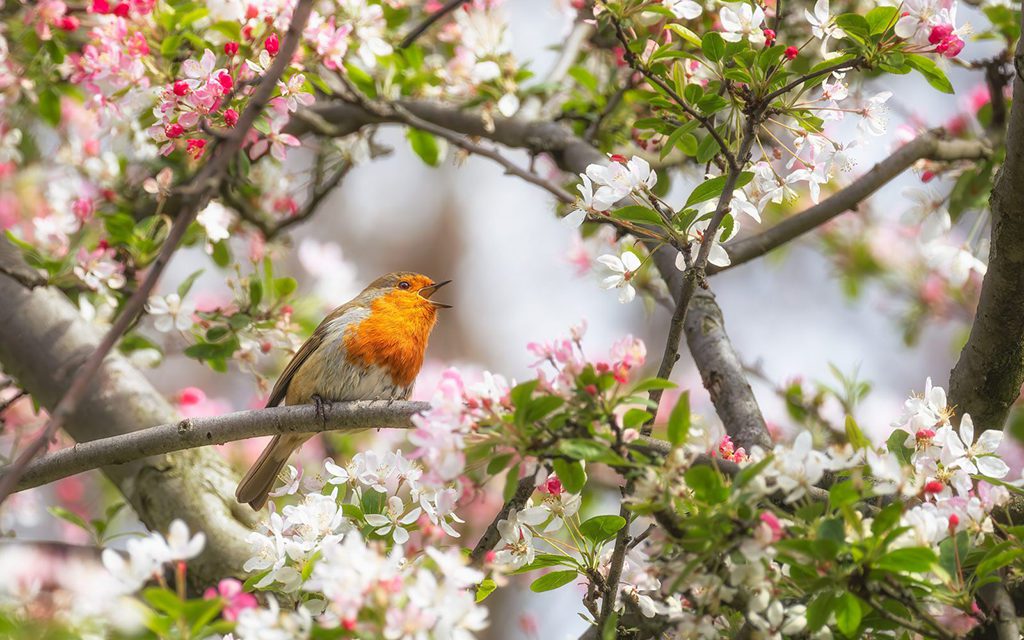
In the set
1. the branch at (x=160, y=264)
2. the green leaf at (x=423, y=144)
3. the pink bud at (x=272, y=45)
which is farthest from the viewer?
the green leaf at (x=423, y=144)

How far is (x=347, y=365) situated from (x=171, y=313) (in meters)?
0.84

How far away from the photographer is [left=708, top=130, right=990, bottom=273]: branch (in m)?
3.99

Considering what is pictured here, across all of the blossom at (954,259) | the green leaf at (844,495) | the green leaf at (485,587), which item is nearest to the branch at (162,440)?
the green leaf at (485,587)

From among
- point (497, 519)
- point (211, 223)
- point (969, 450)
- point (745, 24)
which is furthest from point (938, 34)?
point (211, 223)

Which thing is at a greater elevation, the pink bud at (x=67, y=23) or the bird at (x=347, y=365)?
the pink bud at (x=67, y=23)

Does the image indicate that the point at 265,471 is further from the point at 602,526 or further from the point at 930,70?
the point at 930,70

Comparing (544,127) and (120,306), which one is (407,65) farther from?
(120,306)

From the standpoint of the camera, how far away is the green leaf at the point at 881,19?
2.64 m

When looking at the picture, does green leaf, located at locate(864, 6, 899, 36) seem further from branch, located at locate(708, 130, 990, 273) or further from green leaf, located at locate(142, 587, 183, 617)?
green leaf, located at locate(142, 587, 183, 617)

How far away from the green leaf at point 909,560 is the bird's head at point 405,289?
3.28 meters

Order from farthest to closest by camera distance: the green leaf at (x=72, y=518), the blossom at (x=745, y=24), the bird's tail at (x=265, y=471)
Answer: the bird's tail at (x=265, y=471)
the green leaf at (x=72, y=518)
the blossom at (x=745, y=24)

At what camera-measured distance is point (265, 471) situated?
4.52 m

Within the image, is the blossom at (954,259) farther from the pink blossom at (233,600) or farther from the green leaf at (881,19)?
the pink blossom at (233,600)

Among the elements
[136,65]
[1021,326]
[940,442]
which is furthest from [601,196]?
[136,65]
